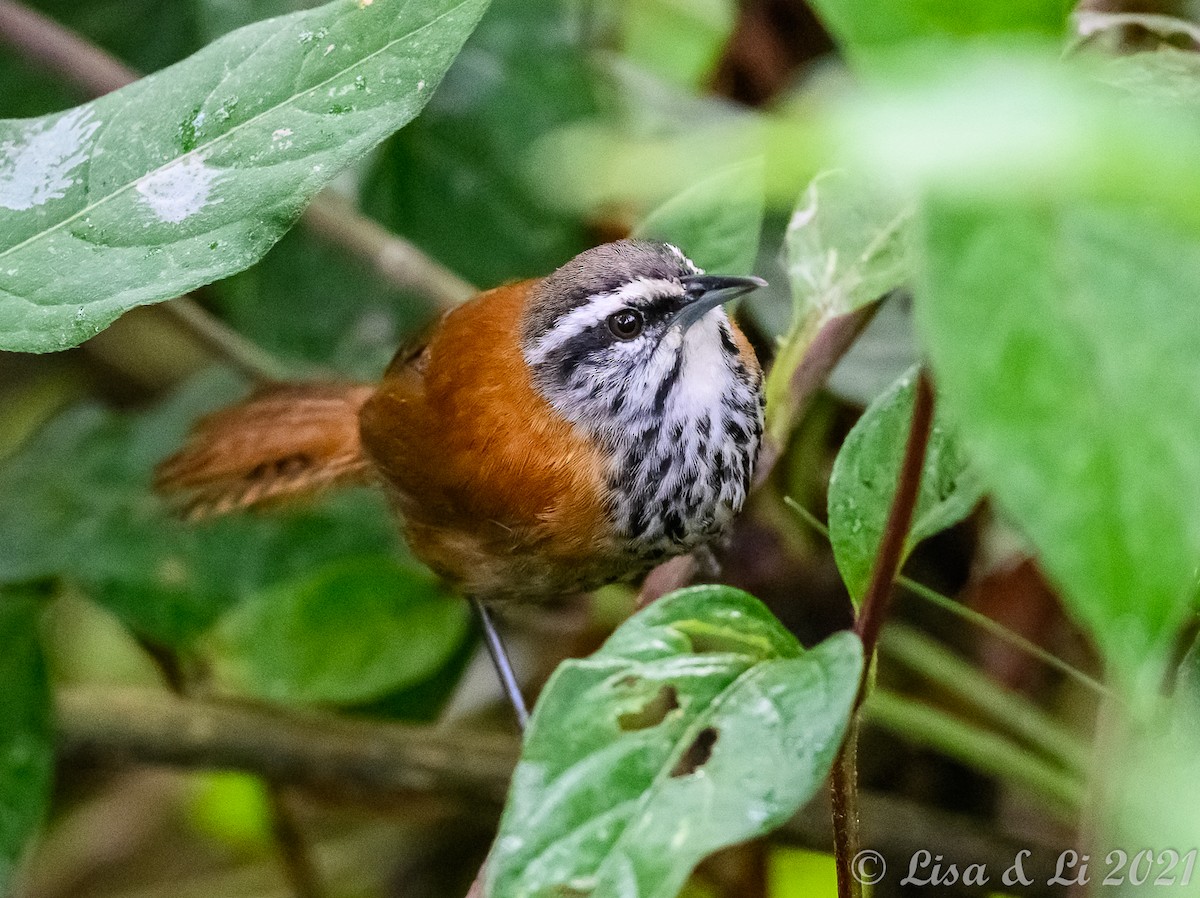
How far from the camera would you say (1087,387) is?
52cm

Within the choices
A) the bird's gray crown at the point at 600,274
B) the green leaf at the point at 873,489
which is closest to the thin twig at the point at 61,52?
the bird's gray crown at the point at 600,274

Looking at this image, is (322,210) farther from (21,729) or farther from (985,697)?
(985,697)

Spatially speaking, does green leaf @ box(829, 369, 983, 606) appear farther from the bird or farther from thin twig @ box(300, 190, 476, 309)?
thin twig @ box(300, 190, 476, 309)

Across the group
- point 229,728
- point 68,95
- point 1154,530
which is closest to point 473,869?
point 229,728

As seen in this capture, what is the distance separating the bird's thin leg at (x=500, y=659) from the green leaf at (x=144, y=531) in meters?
0.21

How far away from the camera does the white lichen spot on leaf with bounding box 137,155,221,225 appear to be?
1.00 m

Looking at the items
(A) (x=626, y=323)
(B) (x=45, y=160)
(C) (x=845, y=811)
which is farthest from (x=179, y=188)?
(A) (x=626, y=323)

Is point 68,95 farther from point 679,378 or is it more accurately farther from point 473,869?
point 473,869

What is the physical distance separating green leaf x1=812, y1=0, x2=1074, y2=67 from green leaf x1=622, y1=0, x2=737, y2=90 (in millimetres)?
1778

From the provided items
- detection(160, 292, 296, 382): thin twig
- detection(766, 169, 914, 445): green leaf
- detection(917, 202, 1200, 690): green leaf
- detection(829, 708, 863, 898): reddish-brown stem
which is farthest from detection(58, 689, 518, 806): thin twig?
detection(917, 202, 1200, 690): green leaf

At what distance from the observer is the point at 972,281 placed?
52 centimetres

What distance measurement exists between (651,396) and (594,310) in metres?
0.15

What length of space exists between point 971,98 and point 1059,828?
1669 mm

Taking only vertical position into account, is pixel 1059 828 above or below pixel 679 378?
below
